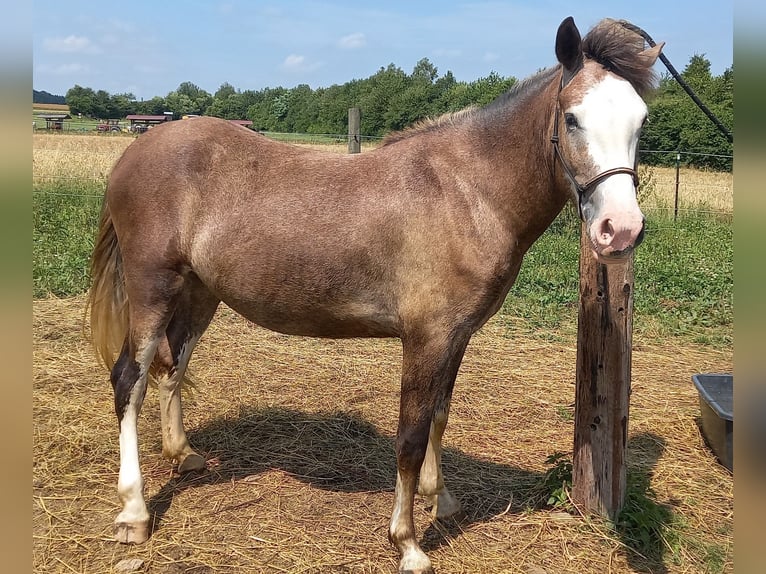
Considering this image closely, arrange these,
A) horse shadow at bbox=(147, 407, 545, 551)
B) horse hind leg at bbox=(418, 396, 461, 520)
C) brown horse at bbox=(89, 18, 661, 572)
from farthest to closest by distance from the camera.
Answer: horse shadow at bbox=(147, 407, 545, 551) → horse hind leg at bbox=(418, 396, 461, 520) → brown horse at bbox=(89, 18, 661, 572)

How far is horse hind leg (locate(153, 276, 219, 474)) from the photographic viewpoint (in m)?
3.77

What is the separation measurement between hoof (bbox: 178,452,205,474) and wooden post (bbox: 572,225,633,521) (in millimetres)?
2423

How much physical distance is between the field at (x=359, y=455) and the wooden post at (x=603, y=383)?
0.57 feet

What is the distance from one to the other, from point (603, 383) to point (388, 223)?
154cm

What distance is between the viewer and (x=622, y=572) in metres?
3.01

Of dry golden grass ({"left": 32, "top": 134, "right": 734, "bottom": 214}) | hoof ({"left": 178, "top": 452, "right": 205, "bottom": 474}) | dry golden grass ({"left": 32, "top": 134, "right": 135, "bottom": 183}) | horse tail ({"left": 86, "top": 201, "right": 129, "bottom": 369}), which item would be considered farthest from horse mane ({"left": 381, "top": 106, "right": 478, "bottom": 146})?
dry golden grass ({"left": 32, "top": 134, "right": 135, "bottom": 183})

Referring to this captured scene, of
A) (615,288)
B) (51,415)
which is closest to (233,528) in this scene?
(51,415)

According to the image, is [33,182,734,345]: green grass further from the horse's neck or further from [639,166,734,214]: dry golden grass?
the horse's neck

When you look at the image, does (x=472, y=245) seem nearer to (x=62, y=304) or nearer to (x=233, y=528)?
(x=233, y=528)

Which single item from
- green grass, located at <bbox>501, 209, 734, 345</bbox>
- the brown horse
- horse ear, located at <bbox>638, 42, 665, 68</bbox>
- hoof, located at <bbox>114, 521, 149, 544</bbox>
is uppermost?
horse ear, located at <bbox>638, 42, 665, 68</bbox>

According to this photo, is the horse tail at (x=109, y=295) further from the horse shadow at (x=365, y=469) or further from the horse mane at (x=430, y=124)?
the horse mane at (x=430, y=124)

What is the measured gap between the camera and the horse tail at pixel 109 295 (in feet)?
12.0

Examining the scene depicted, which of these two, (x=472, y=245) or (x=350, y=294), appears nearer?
(x=472, y=245)
